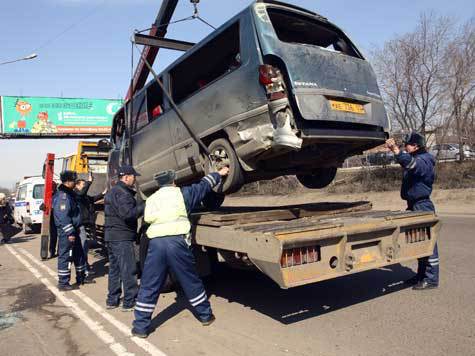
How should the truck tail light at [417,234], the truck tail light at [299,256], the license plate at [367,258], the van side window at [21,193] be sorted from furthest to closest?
the van side window at [21,193]
the truck tail light at [417,234]
the license plate at [367,258]
the truck tail light at [299,256]

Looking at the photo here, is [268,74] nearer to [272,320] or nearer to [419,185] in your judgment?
[419,185]

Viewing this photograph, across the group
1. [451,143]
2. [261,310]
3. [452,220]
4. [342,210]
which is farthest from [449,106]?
[261,310]

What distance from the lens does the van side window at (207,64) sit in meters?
5.40

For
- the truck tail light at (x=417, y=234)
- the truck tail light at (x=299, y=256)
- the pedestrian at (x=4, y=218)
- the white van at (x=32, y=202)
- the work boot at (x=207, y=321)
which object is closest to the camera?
the truck tail light at (x=299, y=256)

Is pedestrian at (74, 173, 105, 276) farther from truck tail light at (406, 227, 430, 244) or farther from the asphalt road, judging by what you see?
truck tail light at (406, 227, 430, 244)

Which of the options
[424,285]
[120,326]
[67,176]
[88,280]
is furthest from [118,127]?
[424,285]

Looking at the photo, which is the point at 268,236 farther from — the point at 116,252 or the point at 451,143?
the point at 451,143

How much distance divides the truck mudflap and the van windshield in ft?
41.1

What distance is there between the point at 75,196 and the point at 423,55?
57.8 ft

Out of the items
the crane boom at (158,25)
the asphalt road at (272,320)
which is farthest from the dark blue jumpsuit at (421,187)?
the crane boom at (158,25)

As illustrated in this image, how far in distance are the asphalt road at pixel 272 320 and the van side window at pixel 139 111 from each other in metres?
2.75

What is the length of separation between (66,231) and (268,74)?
13.6 feet

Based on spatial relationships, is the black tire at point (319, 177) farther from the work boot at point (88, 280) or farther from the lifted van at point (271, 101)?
the work boot at point (88, 280)

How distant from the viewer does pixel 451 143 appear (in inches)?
759
